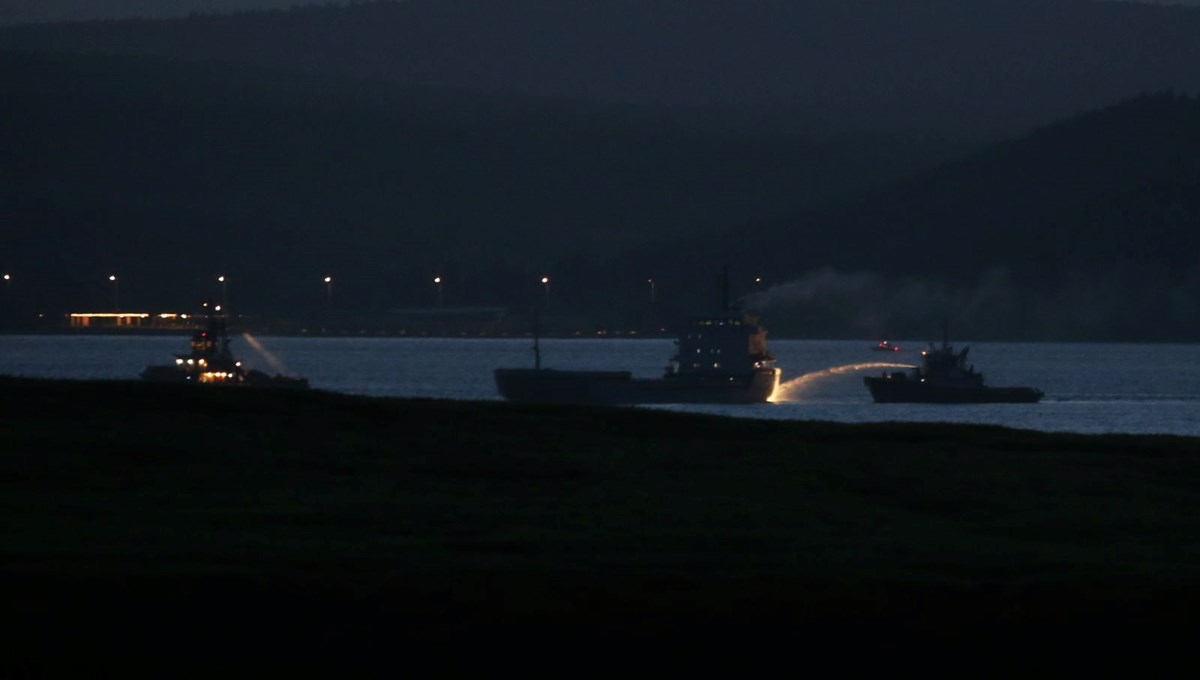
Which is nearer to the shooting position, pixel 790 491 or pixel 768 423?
pixel 790 491

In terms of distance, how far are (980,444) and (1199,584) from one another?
5095 mm

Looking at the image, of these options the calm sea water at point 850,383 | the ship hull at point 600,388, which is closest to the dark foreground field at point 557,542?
the calm sea water at point 850,383

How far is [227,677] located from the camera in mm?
7609

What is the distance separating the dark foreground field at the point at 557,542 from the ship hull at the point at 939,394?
198 ft

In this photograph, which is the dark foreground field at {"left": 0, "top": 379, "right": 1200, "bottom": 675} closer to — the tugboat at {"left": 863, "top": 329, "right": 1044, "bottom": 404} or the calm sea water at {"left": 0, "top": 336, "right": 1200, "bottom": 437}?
the calm sea water at {"left": 0, "top": 336, "right": 1200, "bottom": 437}

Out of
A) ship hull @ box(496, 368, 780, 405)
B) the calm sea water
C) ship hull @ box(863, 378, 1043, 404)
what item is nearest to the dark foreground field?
the calm sea water

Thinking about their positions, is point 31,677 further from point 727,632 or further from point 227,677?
point 727,632

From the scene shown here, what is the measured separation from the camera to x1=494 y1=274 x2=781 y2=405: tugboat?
6969 centimetres

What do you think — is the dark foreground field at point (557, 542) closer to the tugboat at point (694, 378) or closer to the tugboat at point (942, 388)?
the tugboat at point (694, 378)

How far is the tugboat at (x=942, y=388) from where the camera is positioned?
73000 mm

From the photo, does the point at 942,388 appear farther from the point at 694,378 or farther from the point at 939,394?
the point at 694,378

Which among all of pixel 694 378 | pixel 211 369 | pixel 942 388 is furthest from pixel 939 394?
pixel 211 369

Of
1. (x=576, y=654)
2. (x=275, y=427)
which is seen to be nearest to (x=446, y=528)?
(x=576, y=654)

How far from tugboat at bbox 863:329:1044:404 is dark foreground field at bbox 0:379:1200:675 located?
60.3 metres
